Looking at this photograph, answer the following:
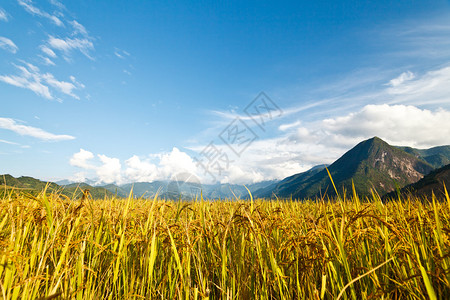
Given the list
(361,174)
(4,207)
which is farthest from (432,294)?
(361,174)

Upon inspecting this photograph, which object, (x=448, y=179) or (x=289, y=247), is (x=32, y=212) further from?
(x=448, y=179)

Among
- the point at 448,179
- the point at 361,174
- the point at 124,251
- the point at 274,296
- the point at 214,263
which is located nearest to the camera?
the point at 274,296

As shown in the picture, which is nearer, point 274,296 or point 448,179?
point 274,296

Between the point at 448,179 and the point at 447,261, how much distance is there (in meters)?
82.6

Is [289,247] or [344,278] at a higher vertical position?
[289,247]

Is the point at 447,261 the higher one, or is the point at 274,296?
the point at 447,261

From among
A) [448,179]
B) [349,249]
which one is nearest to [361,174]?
[448,179]

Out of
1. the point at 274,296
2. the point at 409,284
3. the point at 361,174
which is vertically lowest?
the point at 274,296

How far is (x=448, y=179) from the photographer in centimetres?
5788

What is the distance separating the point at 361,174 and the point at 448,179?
141m

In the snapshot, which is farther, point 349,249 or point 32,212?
point 32,212

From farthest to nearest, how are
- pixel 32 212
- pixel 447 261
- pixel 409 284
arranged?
pixel 32 212 < pixel 447 261 < pixel 409 284

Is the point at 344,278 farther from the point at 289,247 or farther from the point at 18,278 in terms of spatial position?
the point at 18,278

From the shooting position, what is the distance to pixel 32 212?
2727 millimetres
